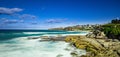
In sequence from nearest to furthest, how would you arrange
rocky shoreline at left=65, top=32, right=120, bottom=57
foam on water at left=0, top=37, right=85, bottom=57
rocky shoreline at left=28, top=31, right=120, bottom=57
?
rocky shoreline at left=65, top=32, right=120, bottom=57 → rocky shoreline at left=28, top=31, right=120, bottom=57 → foam on water at left=0, top=37, right=85, bottom=57

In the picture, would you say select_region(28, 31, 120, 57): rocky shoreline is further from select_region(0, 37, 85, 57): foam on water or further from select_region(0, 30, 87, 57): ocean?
select_region(0, 37, 85, 57): foam on water

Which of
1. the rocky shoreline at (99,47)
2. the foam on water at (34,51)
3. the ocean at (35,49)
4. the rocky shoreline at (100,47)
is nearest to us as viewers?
the rocky shoreline at (100,47)

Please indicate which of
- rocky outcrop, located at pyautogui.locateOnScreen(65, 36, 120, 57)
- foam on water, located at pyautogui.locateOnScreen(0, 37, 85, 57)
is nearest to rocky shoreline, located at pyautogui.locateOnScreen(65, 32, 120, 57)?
rocky outcrop, located at pyautogui.locateOnScreen(65, 36, 120, 57)

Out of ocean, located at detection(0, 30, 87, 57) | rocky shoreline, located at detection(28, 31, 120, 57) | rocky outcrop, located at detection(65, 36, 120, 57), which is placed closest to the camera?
rocky outcrop, located at detection(65, 36, 120, 57)

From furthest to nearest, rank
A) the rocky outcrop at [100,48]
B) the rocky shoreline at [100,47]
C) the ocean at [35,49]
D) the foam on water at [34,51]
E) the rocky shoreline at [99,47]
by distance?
the ocean at [35,49] < the foam on water at [34,51] < the rocky shoreline at [99,47] < the rocky shoreline at [100,47] < the rocky outcrop at [100,48]

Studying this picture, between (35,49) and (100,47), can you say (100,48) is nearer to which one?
(100,47)

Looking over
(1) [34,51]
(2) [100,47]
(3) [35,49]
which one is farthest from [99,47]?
(3) [35,49]

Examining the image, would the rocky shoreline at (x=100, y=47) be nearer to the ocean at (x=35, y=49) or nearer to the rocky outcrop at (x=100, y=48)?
the rocky outcrop at (x=100, y=48)

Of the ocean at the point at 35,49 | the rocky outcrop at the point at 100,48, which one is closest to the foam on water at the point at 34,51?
the ocean at the point at 35,49

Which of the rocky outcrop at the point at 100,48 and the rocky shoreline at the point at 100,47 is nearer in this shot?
the rocky outcrop at the point at 100,48

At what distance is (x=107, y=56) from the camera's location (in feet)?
66.5

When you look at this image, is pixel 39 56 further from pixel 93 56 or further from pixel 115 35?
pixel 115 35

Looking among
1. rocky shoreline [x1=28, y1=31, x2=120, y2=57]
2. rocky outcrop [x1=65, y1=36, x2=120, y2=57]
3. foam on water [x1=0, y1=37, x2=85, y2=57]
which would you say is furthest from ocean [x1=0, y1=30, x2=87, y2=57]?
rocky outcrop [x1=65, y1=36, x2=120, y2=57]

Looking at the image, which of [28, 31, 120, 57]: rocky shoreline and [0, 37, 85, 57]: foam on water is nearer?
[28, 31, 120, 57]: rocky shoreline
